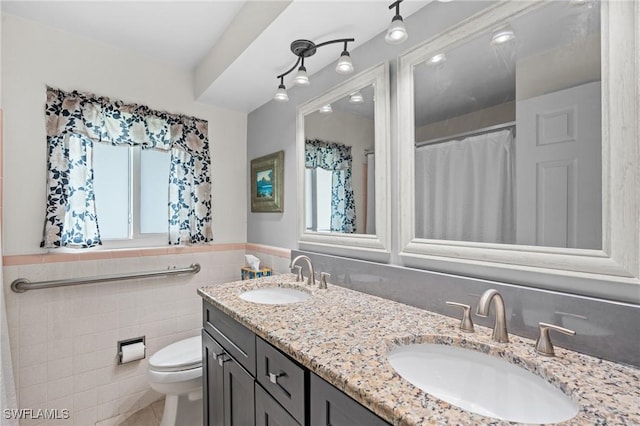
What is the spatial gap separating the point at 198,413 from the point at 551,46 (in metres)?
2.50

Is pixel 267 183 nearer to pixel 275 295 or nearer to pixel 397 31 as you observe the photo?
pixel 275 295

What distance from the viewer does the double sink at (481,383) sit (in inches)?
26.9

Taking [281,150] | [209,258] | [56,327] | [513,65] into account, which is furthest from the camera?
[209,258]

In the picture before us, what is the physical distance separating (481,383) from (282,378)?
59cm

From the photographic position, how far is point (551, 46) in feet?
2.96

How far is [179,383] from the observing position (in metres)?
1.66

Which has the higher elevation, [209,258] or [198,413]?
[209,258]

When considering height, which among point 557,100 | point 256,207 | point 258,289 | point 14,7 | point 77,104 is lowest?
point 258,289

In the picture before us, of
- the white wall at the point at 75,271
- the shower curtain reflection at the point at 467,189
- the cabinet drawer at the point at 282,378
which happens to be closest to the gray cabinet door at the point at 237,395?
the cabinet drawer at the point at 282,378

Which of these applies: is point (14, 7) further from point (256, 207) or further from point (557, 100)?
point (557, 100)

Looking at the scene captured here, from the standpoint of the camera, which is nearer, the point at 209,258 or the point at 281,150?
the point at 281,150

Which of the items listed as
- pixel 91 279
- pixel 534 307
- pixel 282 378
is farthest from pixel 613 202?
pixel 91 279

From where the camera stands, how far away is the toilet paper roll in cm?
191

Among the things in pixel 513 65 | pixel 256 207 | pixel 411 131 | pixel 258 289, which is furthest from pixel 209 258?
pixel 513 65
